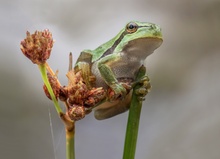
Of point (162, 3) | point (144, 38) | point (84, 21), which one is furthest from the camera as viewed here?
point (162, 3)

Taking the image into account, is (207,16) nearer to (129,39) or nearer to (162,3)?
(162,3)

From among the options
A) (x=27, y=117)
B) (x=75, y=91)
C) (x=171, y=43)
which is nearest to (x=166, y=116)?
(x=171, y=43)

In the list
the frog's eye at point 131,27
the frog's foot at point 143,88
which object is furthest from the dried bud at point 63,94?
the frog's eye at point 131,27

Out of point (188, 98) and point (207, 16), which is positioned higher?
point (207, 16)

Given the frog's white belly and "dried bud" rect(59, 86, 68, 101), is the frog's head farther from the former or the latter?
"dried bud" rect(59, 86, 68, 101)

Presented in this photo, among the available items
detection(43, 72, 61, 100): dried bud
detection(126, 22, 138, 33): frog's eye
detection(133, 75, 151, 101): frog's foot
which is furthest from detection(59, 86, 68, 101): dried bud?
detection(126, 22, 138, 33): frog's eye

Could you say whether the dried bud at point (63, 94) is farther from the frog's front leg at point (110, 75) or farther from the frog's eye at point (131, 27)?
the frog's eye at point (131, 27)

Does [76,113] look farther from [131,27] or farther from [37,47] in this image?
[131,27]
